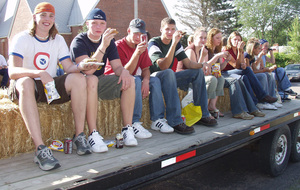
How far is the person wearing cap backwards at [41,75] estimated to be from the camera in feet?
7.36

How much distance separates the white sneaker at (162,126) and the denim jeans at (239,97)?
4.70 ft

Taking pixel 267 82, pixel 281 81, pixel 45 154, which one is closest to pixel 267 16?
pixel 281 81

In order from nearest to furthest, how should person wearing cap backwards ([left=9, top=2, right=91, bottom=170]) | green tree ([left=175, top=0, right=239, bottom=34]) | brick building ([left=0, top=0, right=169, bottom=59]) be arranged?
person wearing cap backwards ([left=9, top=2, right=91, bottom=170]), brick building ([left=0, top=0, right=169, bottom=59]), green tree ([left=175, top=0, right=239, bottom=34])

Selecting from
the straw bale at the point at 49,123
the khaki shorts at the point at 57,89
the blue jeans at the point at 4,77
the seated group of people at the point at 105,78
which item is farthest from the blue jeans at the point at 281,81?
the blue jeans at the point at 4,77

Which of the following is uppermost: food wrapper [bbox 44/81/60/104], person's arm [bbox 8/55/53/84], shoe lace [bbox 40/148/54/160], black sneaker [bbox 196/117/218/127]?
person's arm [bbox 8/55/53/84]

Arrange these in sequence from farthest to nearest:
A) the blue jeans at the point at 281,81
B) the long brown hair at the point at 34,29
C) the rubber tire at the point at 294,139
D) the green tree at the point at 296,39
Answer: the green tree at the point at 296,39
the blue jeans at the point at 281,81
the rubber tire at the point at 294,139
the long brown hair at the point at 34,29

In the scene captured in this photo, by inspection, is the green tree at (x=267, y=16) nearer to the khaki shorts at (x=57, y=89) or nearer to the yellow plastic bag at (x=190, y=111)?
the yellow plastic bag at (x=190, y=111)

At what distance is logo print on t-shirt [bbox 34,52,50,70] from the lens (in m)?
2.70

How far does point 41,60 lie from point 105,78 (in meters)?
0.73

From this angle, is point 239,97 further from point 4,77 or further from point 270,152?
point 4,77

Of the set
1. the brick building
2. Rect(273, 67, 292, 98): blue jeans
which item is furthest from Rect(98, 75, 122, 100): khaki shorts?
the brick building

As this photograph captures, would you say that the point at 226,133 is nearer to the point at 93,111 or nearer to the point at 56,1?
the point at 93,111

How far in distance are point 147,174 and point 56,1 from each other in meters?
27.8

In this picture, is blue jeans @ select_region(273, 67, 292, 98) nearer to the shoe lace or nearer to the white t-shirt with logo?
the white t-shirt with logo
